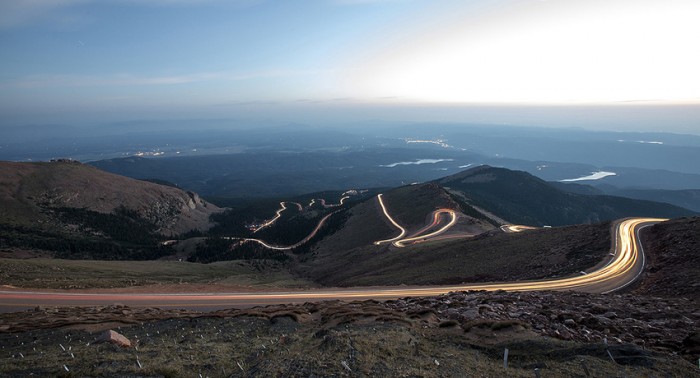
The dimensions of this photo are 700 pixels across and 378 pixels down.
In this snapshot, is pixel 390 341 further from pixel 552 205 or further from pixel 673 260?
pixel 552 205

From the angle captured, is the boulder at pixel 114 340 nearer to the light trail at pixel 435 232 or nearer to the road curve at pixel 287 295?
the road curve at pixel 287 295

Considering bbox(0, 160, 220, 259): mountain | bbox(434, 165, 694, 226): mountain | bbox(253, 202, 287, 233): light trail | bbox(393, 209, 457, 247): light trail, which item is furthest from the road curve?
bbox(434, 165, 694, 226): mountain

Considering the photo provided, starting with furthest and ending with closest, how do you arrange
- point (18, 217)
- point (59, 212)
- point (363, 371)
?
point (59, 212) → point (18, 217) → point (363, 371)

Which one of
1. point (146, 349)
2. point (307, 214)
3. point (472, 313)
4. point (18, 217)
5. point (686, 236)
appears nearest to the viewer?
point (146, 349)

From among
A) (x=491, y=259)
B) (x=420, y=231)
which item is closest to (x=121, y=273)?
(x=491, y=259)

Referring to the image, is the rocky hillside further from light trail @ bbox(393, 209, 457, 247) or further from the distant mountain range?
light trail @ bbox(393, 209, 457, 247)

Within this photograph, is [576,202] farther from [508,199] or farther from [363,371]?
[363,371]

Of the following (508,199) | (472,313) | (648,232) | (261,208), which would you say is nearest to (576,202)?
(508,199)

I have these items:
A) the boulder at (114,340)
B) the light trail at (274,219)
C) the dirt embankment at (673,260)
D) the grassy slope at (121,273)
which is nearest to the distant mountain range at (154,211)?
the light trail at (274,219)
